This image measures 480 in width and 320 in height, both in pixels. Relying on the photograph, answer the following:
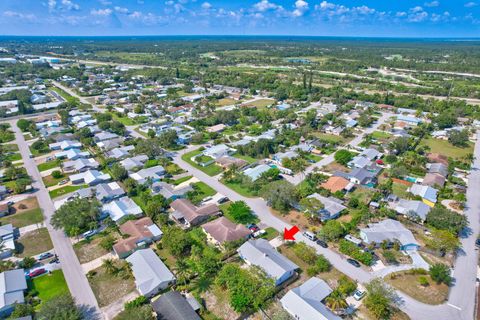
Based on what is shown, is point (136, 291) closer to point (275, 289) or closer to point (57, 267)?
point (57, 267)

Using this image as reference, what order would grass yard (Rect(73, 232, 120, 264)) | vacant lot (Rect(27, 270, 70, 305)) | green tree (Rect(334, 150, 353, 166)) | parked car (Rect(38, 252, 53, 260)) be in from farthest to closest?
1. green tree (Rect(334, 150, 353, 166))
2. grass yard (Rect(73, 232, 120, 264))
3. parked car (Rect(38, 252, 53, 260))
4. vacant lot (Rect(27, 270, 70, 305))

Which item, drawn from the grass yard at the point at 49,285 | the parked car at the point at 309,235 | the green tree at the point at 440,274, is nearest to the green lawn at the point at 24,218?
the grass yard at the point at 49,285

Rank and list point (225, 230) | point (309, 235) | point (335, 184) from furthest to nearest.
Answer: point (335, 184), point (309, 235), point (225, 230)

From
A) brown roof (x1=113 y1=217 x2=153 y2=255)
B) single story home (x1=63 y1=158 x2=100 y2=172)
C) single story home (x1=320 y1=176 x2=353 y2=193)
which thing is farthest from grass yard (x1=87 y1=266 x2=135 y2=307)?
single story home (x1=320 y1=176 x2=353 y2=193)

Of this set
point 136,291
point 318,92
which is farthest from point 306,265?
point 318,92

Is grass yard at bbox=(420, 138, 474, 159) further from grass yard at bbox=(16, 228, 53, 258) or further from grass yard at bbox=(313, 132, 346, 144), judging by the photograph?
grass yard at bbox=(16, 228, 53, 258)

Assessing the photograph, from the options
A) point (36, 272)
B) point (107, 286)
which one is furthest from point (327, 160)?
point (36, 272)

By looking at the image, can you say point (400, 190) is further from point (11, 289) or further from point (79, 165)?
point (79, 165)
